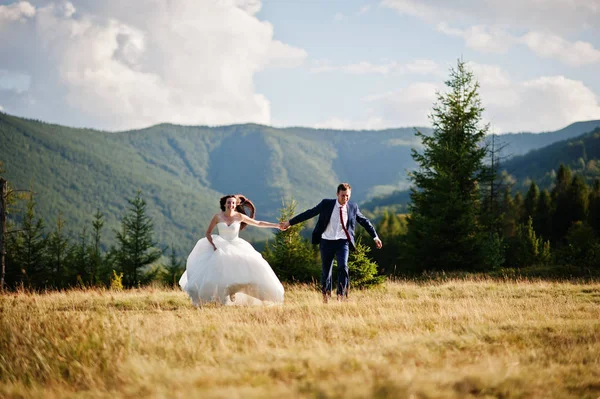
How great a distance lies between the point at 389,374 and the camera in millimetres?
5062

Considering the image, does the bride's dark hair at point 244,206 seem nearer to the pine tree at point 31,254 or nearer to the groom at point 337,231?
the groom at point 337,231

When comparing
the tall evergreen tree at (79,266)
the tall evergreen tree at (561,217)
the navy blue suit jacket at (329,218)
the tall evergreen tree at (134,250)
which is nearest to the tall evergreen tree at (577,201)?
the tall evergreen tree at (561,217)

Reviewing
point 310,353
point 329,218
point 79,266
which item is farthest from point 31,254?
point 310,353

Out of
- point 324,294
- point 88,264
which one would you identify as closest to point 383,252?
point 88,264

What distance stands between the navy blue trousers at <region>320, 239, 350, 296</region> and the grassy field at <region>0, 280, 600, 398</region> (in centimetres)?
106

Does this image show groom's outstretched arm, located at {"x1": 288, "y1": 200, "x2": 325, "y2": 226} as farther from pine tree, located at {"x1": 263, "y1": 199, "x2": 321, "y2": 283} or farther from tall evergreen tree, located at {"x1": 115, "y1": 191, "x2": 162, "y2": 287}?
tall evergreen tree, located at {"x1": 115, "y1": 191, "x2": 162, "y2": 287}

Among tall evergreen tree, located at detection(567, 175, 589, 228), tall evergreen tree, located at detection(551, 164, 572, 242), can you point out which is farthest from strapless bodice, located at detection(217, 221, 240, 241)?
tall evergreen tree, located at detection(567, 175, 589, 228)

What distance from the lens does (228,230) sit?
36.1 feet

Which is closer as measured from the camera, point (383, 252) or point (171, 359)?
point (171, 359)

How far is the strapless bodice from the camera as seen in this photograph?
11.0 m

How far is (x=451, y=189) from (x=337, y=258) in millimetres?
14082

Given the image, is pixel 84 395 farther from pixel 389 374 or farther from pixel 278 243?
pixel 278 243

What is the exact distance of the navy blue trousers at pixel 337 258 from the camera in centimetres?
1033

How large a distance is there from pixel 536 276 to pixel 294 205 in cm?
1022
